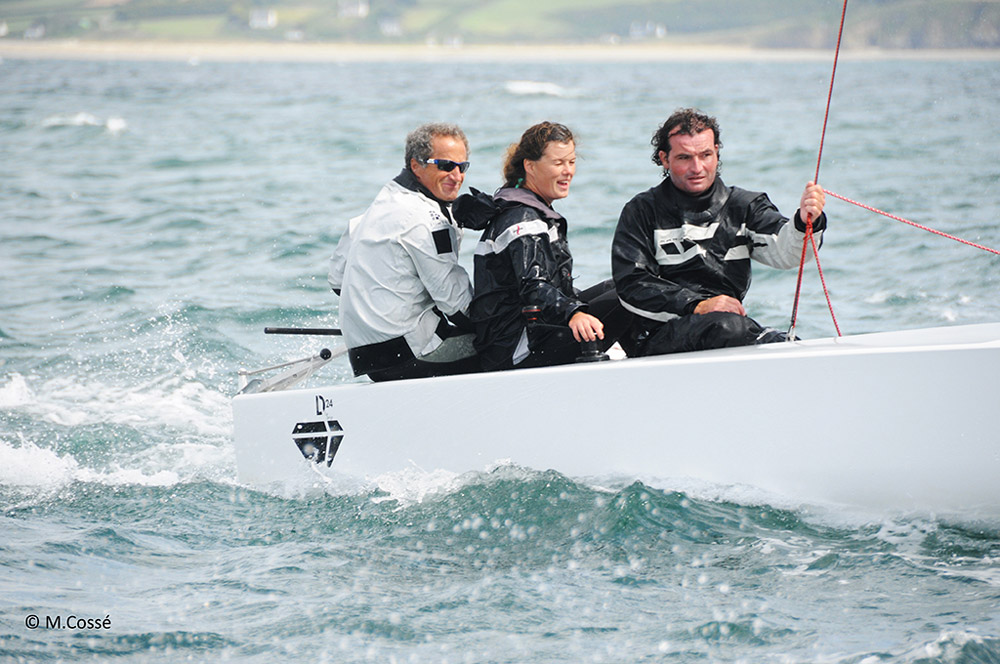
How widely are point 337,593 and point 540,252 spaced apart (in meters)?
1.17

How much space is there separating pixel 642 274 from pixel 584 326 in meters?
0.28

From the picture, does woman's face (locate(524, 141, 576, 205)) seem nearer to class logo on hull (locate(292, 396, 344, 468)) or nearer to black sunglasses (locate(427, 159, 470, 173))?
black sunglasses (locate(427, 159, 470, 173))

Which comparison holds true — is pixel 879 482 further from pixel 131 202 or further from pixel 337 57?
pixel 337 57

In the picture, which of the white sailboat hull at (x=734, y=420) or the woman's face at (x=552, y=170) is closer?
the white sailboat hull at (x=734, y=420)

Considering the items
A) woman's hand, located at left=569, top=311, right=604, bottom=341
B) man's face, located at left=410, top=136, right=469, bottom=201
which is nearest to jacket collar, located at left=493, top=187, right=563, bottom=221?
man's face, located at left=410, top=136, right=469, bottom=201

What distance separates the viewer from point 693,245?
3.43 meters

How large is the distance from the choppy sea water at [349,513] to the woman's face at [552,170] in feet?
3.00

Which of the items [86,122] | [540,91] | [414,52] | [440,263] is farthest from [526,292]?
[414,52]

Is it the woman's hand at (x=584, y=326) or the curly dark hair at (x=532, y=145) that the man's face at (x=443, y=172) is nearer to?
the curly dark hair at (x=532, y=145)

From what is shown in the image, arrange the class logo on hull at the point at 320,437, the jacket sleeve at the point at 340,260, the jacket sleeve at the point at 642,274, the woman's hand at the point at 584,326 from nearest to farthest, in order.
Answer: the woman's hand at the point at 584,326 → the jacket sleeve at the point at 642,274 → the class logo on hull at the point at 320,437 → the jacket sleeve at the point at 340,260

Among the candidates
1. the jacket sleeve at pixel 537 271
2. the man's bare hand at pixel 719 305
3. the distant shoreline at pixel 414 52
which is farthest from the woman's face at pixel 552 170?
the distant shoreline at pixel 414 52

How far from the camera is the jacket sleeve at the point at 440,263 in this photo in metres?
3.51

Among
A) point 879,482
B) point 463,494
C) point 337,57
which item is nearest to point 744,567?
point 879,482

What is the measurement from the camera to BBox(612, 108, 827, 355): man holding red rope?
3.37m
